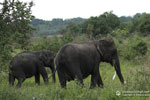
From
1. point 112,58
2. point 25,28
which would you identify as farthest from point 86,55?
point 25,28

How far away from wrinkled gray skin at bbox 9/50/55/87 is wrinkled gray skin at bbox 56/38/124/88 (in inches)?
76.6

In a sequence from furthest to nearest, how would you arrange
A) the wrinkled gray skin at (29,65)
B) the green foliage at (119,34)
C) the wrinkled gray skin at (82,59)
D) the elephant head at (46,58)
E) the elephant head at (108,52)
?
the green foliage at (119,34), the elephant head at (46,58), the wrinkled gray skin at (29,65), the elephant head at (108,52), the wrinkled gray skin at (82,59)

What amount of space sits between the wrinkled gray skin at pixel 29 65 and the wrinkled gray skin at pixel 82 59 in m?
1.95

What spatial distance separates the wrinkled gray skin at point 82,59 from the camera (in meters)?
7.66

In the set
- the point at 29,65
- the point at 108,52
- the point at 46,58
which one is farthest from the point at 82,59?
the point at 46,58

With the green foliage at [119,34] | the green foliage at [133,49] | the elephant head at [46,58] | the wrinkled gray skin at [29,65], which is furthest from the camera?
the green foliage at [119,34]

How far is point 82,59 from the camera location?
805cm

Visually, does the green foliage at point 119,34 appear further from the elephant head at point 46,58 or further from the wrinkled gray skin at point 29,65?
the wrinkled gray skin at point 29,65

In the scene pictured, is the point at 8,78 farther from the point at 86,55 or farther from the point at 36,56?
the point at 86,55

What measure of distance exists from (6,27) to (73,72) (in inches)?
93.1

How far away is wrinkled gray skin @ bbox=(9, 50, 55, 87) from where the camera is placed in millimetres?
10203

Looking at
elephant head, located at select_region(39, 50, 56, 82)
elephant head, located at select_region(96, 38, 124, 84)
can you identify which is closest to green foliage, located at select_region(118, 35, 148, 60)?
elephant head, located at select_region(39, 50, 56, 82)

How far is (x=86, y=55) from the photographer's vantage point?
8.23 m

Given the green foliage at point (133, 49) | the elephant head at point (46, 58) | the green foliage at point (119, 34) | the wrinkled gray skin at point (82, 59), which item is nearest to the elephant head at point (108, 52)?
the wrinkled gray skin at point (82, 59)
